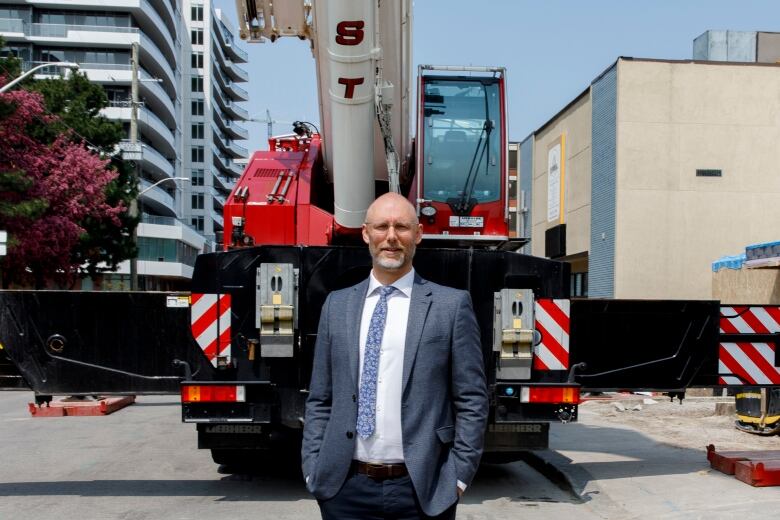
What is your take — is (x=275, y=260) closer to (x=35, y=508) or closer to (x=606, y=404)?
(x=35, y=508)

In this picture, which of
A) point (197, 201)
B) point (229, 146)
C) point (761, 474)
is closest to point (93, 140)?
point (761, 474)

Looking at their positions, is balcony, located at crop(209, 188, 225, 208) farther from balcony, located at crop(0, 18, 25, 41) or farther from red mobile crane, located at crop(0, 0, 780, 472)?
red mobile crane, located at crop(0, 0, 780, 472)

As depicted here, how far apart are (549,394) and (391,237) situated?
4088 millimetres

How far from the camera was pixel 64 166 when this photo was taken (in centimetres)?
3050

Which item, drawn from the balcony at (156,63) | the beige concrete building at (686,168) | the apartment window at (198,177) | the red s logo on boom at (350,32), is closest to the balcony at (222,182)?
the apartment window at (198,177)

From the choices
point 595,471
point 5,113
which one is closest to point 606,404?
point 595,471

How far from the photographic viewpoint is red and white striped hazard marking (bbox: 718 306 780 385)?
799cm

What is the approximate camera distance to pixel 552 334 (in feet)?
23.2

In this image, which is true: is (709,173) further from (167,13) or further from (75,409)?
(167,13)

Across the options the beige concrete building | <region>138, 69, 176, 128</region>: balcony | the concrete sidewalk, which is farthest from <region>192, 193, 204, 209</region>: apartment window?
the concrete sidewalk

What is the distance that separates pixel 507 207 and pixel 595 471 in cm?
279

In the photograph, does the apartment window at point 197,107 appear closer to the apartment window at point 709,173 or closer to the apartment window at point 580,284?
the apartment window at point 580,284

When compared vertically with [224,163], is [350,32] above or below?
below

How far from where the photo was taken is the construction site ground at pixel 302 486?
690 centimetres
